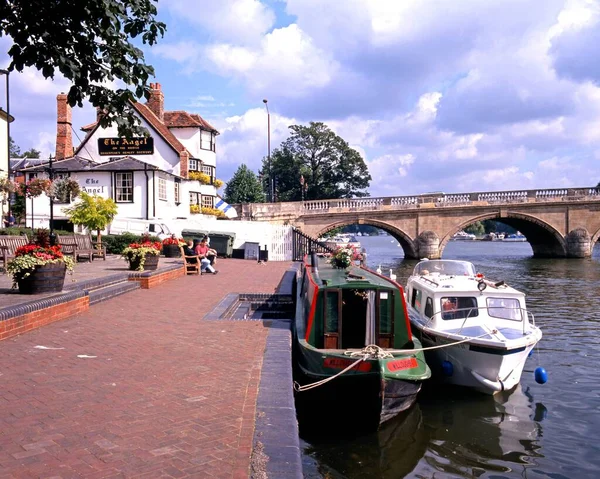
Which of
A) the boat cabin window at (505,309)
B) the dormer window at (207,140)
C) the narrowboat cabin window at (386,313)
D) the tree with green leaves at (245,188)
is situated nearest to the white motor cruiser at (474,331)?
the boat cabin window at (505,309)

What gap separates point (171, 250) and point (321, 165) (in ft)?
175

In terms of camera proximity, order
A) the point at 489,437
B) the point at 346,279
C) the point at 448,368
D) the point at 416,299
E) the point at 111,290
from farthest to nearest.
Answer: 1. the point at 416,299
2. the point at 111,290
3. the point at 448,368
4. the point at 346,279
5. the point at 489,437

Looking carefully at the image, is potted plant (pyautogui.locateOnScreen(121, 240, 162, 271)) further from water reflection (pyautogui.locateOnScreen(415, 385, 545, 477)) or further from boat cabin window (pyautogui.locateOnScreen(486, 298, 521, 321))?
boat cabin window (pyautogui.locateOnScreen(486, 298, 521, 321))

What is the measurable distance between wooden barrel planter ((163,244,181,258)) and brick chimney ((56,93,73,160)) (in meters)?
16.9

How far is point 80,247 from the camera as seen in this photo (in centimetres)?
2091

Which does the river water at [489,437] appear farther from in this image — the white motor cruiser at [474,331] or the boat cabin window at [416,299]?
the boat cabin window at [416,299]

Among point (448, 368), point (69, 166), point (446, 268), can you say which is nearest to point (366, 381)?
point (448, 368)

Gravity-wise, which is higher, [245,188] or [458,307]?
[245,188]

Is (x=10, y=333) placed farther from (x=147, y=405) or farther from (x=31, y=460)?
(x=31, y=460)

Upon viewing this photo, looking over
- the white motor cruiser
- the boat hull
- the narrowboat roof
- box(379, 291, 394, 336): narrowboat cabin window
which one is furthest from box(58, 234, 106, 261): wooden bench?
the boat hull

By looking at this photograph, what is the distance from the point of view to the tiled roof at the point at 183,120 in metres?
41.1

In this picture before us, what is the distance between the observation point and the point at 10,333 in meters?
7.91

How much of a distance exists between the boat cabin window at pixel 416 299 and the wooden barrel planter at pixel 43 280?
7544mm

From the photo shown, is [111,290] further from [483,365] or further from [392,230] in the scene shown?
[392,230]
